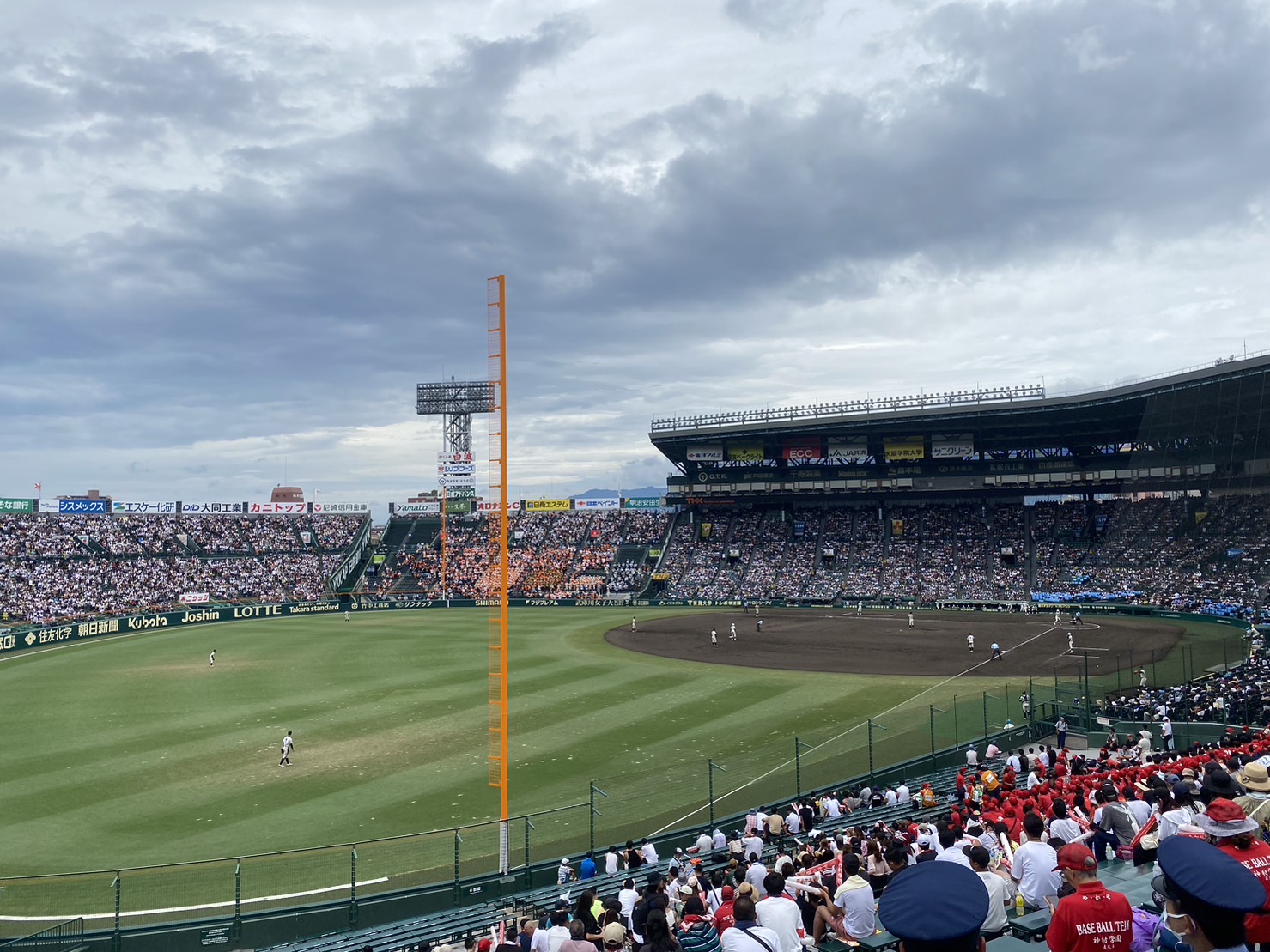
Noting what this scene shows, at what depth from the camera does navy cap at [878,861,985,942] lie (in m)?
4.11

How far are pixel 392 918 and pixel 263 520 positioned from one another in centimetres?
10093

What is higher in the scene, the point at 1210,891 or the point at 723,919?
the point at 1210,891

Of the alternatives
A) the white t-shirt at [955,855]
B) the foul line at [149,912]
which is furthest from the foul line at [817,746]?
the white t-shirt at [955,855]

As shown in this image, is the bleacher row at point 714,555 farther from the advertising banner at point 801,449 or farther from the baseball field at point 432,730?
the baseball field at point 432,730

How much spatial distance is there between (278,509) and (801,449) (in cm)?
6858

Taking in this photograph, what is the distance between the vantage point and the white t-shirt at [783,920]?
7.76m

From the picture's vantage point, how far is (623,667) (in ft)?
152

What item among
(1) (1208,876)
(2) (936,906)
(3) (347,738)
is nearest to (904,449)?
(3) (347,738)

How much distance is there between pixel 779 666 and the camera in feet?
150

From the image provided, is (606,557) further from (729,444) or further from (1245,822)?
(1245,822)

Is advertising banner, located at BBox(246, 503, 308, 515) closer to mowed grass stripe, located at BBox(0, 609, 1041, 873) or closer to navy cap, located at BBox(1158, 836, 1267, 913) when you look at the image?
mowed grass stripe, located at BBox(0, 609, 1041, 873)

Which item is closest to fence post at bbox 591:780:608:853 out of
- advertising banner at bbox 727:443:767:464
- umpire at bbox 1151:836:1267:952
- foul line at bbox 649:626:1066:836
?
foul line at bbox 649:626:1066:836

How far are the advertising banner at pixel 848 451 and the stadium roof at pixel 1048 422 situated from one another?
1.97 ft

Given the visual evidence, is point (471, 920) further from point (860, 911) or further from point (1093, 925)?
point (1093, 925)
